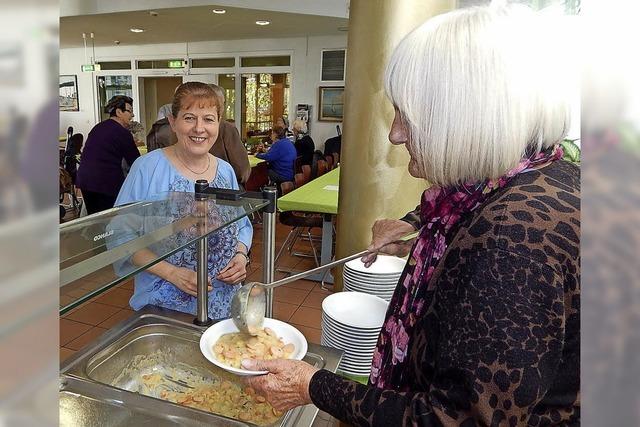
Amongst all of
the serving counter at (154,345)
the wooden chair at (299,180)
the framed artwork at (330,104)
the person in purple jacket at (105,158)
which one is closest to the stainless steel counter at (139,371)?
the serving counter at (154,345)

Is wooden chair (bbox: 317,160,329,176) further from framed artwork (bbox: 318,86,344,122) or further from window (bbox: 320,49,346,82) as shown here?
window (bbox: 320,49,346,82)

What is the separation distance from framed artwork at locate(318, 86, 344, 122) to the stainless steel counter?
6888 mm

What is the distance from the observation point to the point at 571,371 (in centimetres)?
71

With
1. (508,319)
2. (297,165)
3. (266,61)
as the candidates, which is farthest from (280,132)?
(508,319)

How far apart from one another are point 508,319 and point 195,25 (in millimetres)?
7610

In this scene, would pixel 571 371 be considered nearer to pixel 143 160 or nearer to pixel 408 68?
pixel 408 68

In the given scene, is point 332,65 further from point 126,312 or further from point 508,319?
point 508,319

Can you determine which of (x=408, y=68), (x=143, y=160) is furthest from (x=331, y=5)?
(x=408, y=68)

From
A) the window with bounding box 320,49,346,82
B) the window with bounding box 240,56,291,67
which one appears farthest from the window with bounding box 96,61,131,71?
the window with bounding box 320,49,346,82

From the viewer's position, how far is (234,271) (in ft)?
5.23

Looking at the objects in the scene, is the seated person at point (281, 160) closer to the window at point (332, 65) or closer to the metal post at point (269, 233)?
the window at point (332, 65)

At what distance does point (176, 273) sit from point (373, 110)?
1.04 metres
